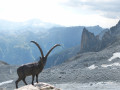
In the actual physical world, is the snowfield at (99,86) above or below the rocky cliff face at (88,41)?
below

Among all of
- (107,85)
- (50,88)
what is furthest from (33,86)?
(107,85)

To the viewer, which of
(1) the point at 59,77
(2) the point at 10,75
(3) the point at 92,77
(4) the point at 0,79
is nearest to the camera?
(3) the point at 92,77

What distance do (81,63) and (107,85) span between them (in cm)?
3133

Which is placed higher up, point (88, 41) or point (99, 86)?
point (88, 41)

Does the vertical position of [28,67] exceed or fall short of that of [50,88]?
it exceeds it

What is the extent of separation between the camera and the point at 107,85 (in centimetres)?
4244

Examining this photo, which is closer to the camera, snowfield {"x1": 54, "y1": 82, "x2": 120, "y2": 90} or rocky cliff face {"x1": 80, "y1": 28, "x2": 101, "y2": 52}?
snowfield {"x1": 54, "y1": 82, "x2": 120, "y2": 90}

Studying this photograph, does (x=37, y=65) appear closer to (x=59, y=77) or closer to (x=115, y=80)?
(x=115, y=80)

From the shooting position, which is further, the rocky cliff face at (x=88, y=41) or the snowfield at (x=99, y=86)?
the rocky cliff face at (x=88, y=41)

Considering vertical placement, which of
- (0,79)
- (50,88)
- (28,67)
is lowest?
(0,79)

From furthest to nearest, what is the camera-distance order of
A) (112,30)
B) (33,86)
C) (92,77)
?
(112,30), (92,77), (33,86)

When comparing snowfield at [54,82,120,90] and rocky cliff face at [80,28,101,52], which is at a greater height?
rocky cliff face at [80,28,101,52]

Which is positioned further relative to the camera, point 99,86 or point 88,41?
point 88,41

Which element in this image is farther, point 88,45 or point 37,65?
point 88,45
